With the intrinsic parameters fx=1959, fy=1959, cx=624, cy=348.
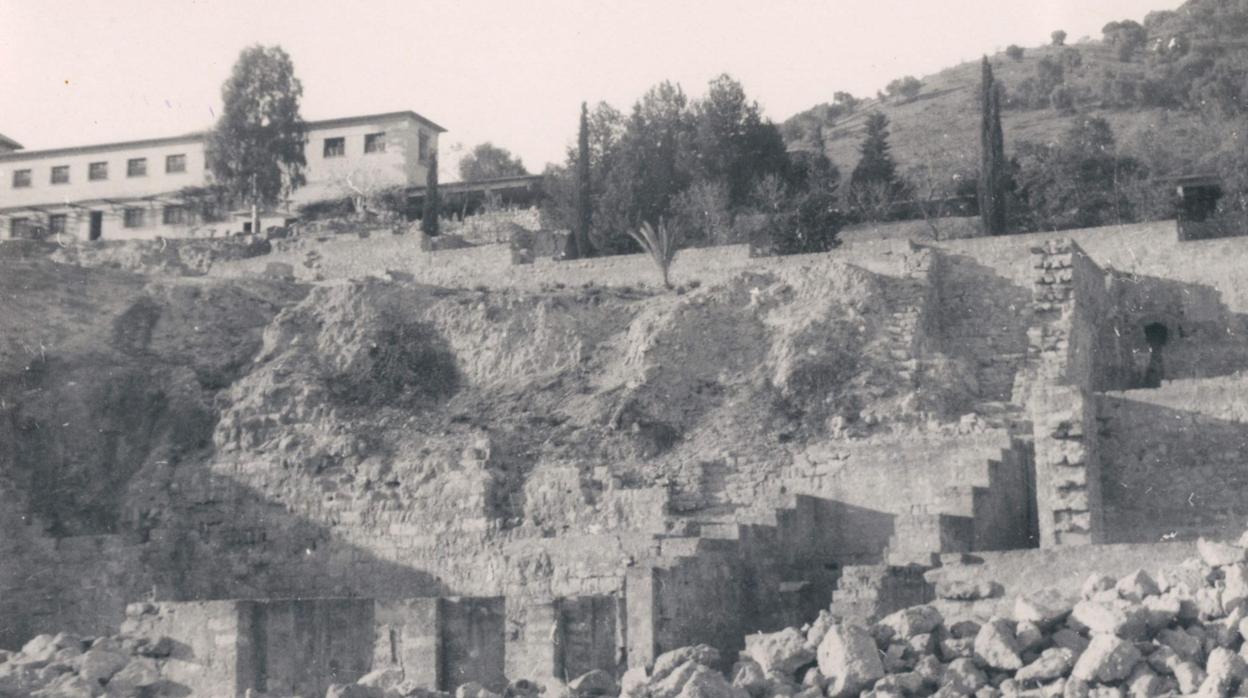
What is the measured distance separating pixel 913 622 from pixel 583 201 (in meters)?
25.8

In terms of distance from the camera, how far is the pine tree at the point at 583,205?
1622 inches

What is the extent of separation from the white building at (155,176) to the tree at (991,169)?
16852mm

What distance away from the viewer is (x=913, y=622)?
55.9 ft

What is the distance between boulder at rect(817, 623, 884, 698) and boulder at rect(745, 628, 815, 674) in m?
0.23

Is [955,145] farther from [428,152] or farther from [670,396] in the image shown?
[670,396]

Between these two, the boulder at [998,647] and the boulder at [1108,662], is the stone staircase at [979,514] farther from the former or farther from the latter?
the boulder at [1108,662]

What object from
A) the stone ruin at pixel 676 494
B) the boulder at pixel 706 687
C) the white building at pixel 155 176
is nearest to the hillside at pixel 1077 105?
the white building at pixel 155 176

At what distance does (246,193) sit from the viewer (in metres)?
51.3

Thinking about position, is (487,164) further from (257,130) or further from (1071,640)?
(1071,640)

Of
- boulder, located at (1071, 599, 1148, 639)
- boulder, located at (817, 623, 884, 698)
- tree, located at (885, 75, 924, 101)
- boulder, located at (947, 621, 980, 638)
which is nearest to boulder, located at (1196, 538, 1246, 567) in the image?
boulder, located at (1071, 599, 1148, 639)

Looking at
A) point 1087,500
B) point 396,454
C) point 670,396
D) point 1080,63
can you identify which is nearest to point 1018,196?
point 670,396

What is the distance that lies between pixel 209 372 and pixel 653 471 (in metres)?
8.88

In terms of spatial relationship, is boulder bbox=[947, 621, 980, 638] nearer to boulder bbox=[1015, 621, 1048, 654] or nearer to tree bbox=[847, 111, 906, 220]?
boulder bbox=[1015, 621, 1048, 654]

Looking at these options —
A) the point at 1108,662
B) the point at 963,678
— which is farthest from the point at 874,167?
the point at 1108,662
